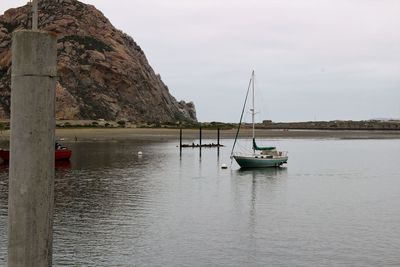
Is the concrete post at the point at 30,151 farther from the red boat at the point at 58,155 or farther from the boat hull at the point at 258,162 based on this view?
the boat hull at the point at 258,162

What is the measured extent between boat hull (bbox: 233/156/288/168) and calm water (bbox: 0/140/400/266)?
11.3 ft

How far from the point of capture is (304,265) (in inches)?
688

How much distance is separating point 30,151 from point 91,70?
14198 centimetres

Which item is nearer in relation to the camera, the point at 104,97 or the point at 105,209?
the point at 105,209

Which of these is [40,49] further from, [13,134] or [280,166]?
[280,166]

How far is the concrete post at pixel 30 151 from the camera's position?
4277mm

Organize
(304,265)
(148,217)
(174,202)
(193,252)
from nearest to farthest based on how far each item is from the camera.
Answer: (304,265) → (193,252) → (148,217) → (174,202)

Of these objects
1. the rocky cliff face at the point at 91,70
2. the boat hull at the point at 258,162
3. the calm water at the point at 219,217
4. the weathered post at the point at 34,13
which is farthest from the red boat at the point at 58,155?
the rocky cliff face at the point at 91,70

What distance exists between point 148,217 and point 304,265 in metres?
10.2

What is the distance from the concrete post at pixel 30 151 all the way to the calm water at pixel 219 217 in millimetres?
13435

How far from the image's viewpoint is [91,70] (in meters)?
142

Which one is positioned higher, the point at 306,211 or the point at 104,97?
the point at 104,97

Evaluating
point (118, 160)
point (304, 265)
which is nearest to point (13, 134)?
point (304, 265)

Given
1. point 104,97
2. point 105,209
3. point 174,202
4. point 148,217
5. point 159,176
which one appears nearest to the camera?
point 148,217
